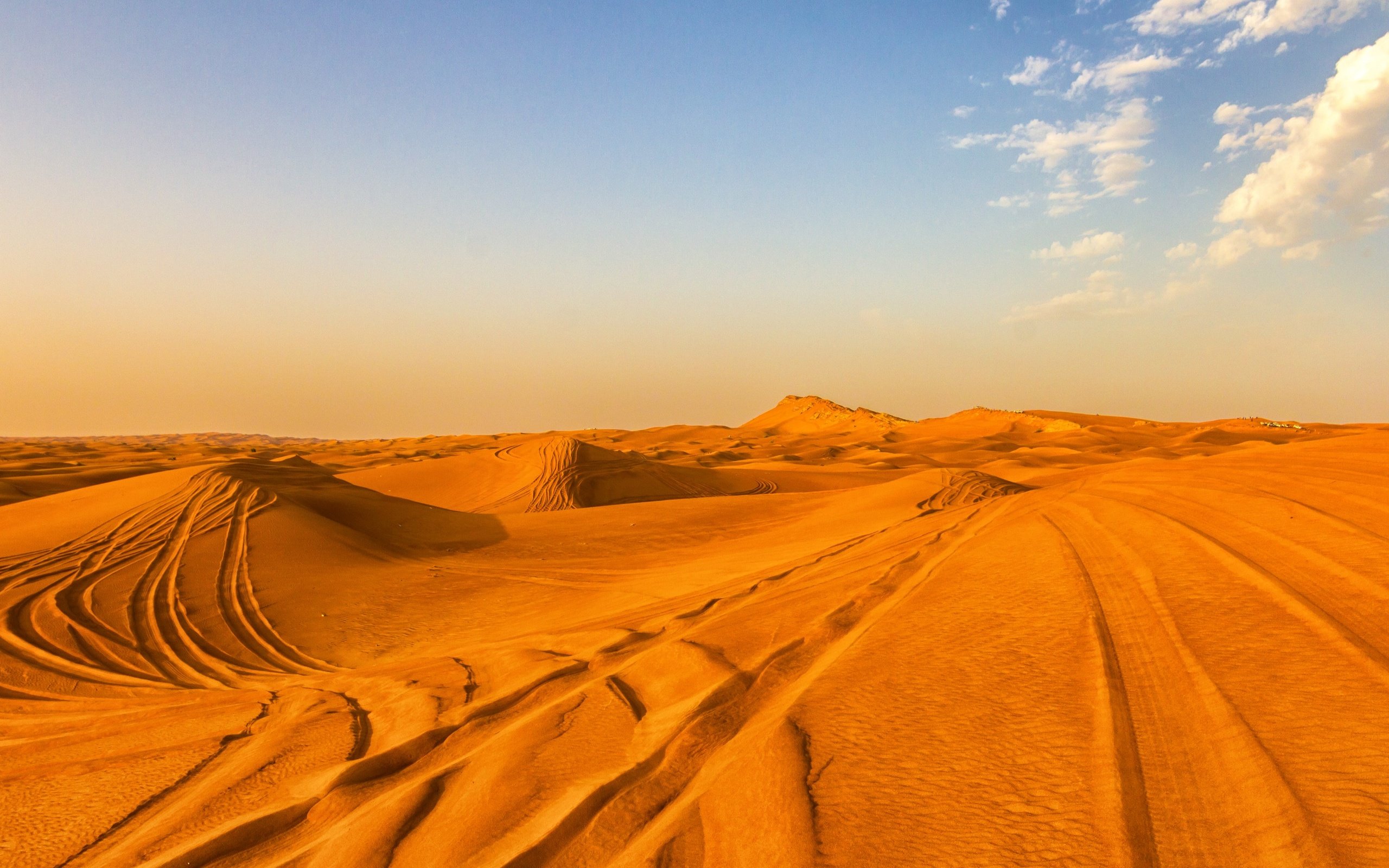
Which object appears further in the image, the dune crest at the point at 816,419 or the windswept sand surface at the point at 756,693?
the dune crest at the point at 816,419

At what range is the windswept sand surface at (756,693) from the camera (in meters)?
3.12

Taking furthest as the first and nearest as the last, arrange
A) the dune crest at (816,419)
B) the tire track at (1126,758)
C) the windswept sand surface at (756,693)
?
1. the dune crest at (816,419)
2. the windswept sand surface at (756,693)
3. the tire track at (1126,758)

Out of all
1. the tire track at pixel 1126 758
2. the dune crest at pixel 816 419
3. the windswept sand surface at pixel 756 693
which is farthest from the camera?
the dune crest at pixel 816 419

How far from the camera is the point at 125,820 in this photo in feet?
13.3

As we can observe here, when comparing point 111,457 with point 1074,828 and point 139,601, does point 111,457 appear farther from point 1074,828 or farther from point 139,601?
point 1074,828

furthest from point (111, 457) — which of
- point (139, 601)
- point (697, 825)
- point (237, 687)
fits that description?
point (697, 825)

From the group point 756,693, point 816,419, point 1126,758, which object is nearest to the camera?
point 1126,758

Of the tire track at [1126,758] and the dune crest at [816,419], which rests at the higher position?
the dune crest at [816,419]

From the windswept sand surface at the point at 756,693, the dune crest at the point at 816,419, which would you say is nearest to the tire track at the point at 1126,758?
the windswept sand surface at the point at 756,693

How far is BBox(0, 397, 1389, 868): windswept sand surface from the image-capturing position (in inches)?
123

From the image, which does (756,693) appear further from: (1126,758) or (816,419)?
(816,419)

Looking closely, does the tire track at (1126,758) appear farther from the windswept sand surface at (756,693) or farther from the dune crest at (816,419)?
the dune crest at (816,419)

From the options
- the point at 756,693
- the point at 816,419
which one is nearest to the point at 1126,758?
the point at 756,693

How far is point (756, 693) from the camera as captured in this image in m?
4.69
